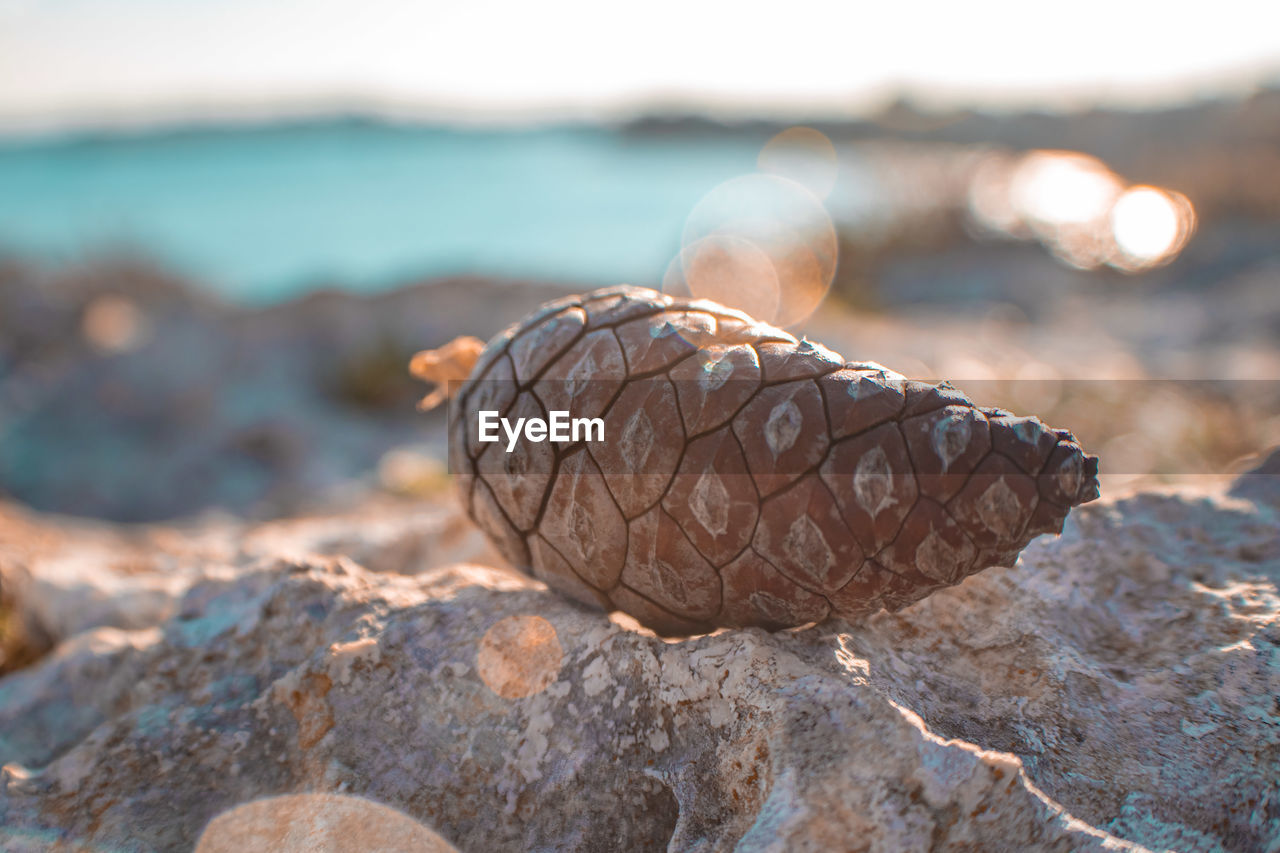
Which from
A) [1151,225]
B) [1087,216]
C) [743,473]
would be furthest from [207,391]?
[1087,216]

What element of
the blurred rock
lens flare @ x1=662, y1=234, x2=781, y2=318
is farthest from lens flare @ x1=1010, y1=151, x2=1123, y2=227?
the blurred rock

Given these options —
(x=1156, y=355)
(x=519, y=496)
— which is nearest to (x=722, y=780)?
(x=519, y=496)

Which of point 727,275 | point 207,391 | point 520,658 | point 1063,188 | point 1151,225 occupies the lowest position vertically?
point 207,391

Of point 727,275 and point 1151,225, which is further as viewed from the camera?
point 1151,225

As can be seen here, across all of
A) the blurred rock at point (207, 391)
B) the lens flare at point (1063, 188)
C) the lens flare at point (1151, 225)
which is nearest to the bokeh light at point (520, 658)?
the blurred rock at point (207, 391)

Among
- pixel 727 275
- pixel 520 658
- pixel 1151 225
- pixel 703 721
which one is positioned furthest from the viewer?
pixel 1151 225

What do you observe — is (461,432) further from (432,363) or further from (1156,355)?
(1156,355)

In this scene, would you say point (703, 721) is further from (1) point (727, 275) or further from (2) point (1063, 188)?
(2) point (1063, 188)
